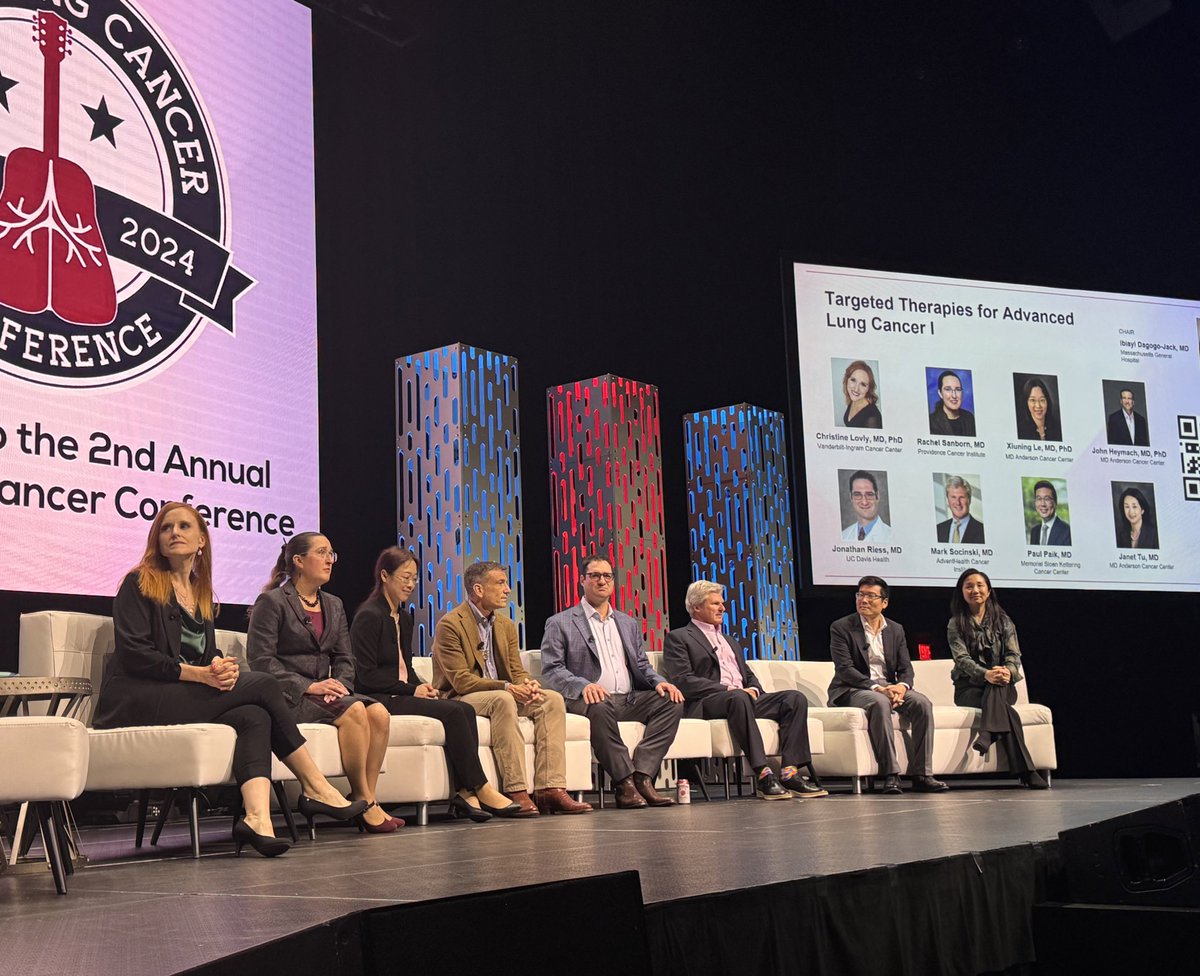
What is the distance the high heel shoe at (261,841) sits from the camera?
3285mm

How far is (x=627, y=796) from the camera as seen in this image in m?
5.19

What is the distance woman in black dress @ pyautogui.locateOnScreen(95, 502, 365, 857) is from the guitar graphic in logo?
1.73 meters

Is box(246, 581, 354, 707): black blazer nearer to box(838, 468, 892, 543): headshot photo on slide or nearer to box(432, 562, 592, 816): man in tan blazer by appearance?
box(432, 562, 592, 816): man in tan blazer

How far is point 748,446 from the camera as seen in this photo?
767 cm

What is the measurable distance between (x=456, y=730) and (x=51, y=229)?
7.94 feet

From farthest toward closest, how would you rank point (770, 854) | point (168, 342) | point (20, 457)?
1. point (168, 342)
2. point (20, 457)
3. point (770, 854)

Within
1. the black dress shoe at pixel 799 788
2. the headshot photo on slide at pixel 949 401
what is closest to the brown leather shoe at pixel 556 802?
the black dress shoe at pixel 799 788

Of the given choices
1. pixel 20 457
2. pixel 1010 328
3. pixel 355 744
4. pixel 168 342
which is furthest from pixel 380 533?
pixel 1010 328

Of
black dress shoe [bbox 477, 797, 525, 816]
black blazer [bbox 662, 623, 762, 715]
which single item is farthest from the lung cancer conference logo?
black blazer [bbox 662, 623, 762, 715]

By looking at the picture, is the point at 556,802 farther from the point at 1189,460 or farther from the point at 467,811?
the point at 1189,460

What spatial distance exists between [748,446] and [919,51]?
2.84 meters

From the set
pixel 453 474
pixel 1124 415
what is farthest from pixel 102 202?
pixel 1124 415

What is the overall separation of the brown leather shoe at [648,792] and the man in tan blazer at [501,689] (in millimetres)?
425

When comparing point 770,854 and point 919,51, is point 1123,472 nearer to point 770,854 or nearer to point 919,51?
point 919,51
